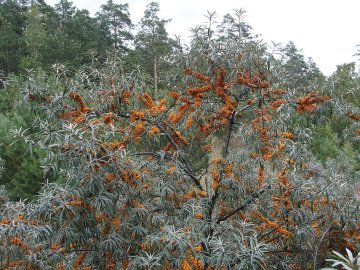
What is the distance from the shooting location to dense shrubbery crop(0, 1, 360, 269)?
3285 mm

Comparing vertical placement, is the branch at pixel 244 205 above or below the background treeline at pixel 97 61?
below

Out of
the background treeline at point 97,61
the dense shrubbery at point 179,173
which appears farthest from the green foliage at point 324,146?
the dense shrubbery at point 179,173

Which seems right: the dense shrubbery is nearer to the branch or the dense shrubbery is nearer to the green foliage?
the branch

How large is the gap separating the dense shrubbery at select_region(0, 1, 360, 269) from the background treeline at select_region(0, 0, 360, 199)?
0.12 m

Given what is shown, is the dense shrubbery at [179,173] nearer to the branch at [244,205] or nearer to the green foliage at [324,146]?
the branch at [244,205]

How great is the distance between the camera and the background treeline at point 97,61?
14.5 feet

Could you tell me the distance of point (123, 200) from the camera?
357 cm

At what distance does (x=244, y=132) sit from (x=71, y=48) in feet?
65.4

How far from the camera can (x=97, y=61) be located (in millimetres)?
4465

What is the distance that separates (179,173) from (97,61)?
1554 mm

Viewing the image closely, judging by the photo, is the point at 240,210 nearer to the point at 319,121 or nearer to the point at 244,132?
the point at 244,132

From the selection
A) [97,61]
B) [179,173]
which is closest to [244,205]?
[179,173]

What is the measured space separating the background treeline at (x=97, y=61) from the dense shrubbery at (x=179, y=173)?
119 millimetres

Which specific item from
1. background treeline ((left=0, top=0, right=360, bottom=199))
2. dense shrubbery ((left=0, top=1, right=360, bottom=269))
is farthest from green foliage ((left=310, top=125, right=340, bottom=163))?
dense shrubbery ((left=0, top=1, right=360, bottom=269))
